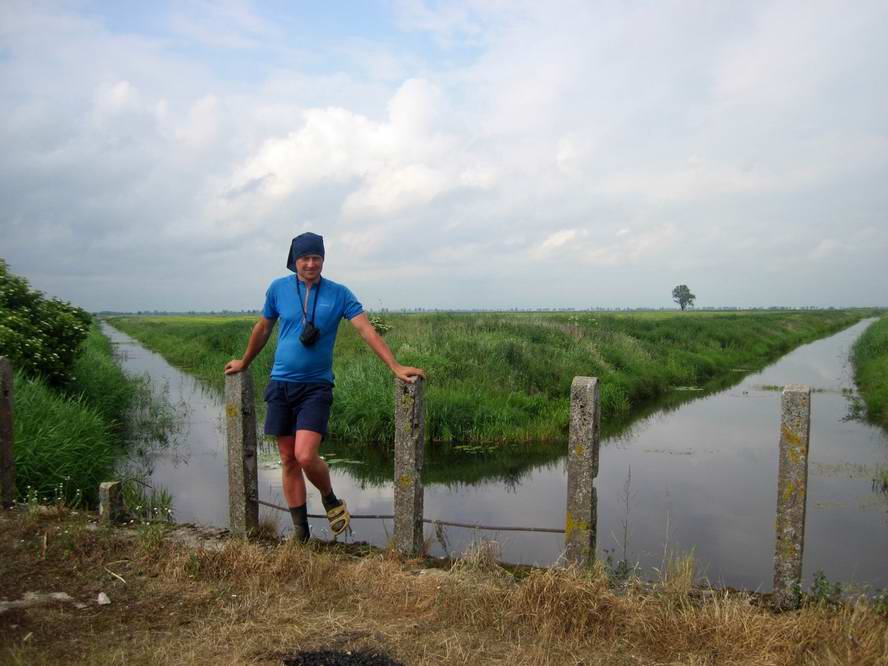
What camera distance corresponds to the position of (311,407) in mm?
4453

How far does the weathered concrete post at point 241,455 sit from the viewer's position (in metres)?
5.04

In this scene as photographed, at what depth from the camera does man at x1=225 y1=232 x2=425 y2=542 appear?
4402 millimetres

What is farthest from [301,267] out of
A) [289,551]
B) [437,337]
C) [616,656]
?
[437,337]

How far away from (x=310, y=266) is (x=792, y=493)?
320cm

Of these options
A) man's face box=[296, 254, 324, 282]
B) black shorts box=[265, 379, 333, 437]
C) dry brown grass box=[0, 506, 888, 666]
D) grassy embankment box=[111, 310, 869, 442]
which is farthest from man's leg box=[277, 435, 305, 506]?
grassy embankment box=[111, 310, 869, 442]

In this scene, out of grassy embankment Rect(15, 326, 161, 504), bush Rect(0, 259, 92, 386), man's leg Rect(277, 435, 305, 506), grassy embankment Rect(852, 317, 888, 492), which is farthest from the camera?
grassy embankment Rect(852, 317, 888, 492)

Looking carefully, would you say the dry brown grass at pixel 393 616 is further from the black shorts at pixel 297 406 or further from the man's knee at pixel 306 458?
the black shorts at pixel 297 406

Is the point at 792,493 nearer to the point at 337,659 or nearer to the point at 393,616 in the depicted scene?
the point at 393,616

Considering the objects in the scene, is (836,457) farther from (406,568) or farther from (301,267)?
(301,267)

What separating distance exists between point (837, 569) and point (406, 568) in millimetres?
4514

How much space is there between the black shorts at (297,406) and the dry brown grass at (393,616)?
0.81 metres

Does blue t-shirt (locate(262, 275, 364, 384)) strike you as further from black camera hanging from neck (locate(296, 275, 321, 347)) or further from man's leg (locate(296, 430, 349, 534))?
man's leg (locate(296, 430, 349, 534))

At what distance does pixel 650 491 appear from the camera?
9211mm

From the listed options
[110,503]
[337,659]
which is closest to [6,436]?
[110,503]
